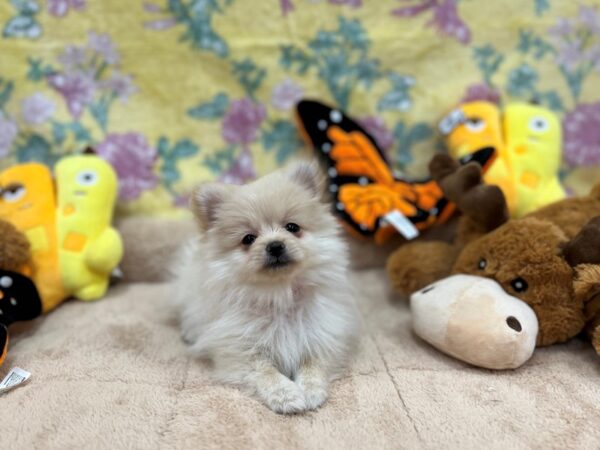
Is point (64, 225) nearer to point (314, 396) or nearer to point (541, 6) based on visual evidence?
point (314, 396)

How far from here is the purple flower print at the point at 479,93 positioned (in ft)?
8.00

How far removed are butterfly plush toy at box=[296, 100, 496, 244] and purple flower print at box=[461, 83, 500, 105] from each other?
36cm

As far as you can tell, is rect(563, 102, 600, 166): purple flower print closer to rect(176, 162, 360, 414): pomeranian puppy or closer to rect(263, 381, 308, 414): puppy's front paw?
rect(176, 162, 360, 414): pomeranian puppy

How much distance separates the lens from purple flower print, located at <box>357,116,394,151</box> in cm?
251

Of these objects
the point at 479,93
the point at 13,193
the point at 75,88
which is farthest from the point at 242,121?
the point at 479,93

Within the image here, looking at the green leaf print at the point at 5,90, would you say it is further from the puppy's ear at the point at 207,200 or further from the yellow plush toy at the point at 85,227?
the puppy's ear at the point at 207,200

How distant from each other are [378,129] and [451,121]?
366 millimetres

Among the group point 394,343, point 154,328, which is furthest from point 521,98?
point 154,328

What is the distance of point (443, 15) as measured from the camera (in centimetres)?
240

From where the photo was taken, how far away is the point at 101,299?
2.21 meters

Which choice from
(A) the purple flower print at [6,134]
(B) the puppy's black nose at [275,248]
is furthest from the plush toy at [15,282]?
(B) the puppy's black nose at [275,248]

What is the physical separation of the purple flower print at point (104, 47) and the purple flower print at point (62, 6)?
0.13 metres

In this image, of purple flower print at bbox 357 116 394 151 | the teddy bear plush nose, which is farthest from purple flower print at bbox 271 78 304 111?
the teddy bear plush nose

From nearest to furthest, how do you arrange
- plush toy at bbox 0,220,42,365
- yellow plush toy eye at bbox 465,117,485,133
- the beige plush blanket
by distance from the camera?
the beige plush blanket < plush toy at bbox 0,220,42,365 < yellow plush toy eye at bbox 465,117,485,133
